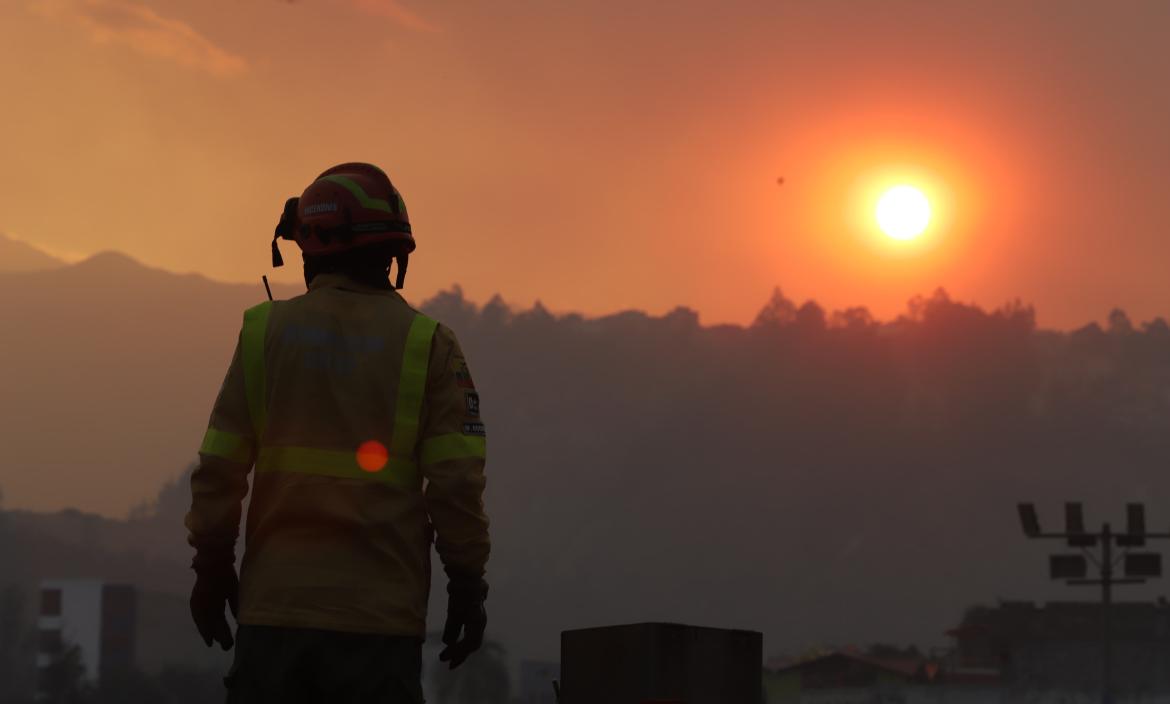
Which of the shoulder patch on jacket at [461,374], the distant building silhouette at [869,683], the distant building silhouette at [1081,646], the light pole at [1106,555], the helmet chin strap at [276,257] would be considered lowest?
the distant building silhouette at [869,683]

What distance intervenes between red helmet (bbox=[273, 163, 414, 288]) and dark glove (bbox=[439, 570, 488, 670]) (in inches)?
41.5

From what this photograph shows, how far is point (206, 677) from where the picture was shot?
109 metres

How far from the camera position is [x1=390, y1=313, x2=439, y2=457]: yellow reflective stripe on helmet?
5.31m

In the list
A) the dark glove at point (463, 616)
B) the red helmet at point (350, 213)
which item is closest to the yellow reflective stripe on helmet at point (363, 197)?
the red helmet at point (350, 213)

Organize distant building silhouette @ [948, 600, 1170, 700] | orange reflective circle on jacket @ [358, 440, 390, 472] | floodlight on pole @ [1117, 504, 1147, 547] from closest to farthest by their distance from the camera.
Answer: orange reflective circle on jacket @ [358, 440, 390, 472] → floodlight on pole @ [1117, 504, 1147, 547] → distant building silhouette @ [948, 600, 1170, 700]

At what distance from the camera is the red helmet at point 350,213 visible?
218 inches

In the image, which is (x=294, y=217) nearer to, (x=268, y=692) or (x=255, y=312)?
(x=255, y=312)

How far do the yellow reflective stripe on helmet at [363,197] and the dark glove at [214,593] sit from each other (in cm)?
114

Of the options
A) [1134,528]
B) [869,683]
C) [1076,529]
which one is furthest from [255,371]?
[869,683]

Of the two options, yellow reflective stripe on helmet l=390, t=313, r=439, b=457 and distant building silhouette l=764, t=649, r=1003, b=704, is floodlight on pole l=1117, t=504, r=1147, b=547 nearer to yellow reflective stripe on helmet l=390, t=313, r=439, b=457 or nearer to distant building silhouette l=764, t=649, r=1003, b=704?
yellow reflective stripe on helmet l=390, t=313, r=439, b=457

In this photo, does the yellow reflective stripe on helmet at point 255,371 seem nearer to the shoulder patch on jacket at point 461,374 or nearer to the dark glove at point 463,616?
the shoulder patch on jacket at point 461,374

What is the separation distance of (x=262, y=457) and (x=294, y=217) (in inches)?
33.3

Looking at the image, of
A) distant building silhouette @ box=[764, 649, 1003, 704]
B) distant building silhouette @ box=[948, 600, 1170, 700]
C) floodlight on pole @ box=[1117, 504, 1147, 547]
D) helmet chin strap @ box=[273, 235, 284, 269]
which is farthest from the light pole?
distant building silhouette @ box=[764, 649, 1003, 704]

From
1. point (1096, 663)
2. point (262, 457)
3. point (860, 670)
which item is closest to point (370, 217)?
point (262, 457)
